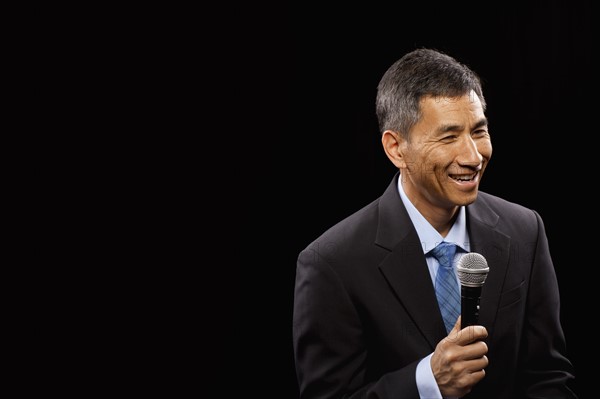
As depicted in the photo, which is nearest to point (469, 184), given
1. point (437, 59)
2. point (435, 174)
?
point (435, 174)

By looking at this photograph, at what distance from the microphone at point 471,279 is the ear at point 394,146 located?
0.49 metres

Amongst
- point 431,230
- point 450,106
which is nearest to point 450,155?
point 450,106

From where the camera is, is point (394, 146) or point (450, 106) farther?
point (394, 146)

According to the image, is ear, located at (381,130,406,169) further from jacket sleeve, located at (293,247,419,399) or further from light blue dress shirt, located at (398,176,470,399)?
jacket sleeve, located at (293,247,419,399)

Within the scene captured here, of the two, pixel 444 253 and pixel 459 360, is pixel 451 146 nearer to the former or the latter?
pixel 444 253

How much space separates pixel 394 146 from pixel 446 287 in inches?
19.6

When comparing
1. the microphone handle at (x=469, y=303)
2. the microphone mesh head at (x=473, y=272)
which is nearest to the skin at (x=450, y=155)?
the microphone handle at (x=469, y=303)

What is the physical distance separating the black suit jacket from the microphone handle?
335 millimetres

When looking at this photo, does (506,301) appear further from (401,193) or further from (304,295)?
(304,295)

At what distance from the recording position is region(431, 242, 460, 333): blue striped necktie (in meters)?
2.55

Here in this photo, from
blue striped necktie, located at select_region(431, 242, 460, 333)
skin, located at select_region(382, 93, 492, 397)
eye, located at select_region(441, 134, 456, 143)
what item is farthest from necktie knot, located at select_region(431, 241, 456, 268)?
eye, located at select_region(441, 134, 456, 143)

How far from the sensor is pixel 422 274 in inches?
99.6

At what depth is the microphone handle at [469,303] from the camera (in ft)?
6.92

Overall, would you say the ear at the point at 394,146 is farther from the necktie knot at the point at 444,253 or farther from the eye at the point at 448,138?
the necktie knot at the point at 444,253
